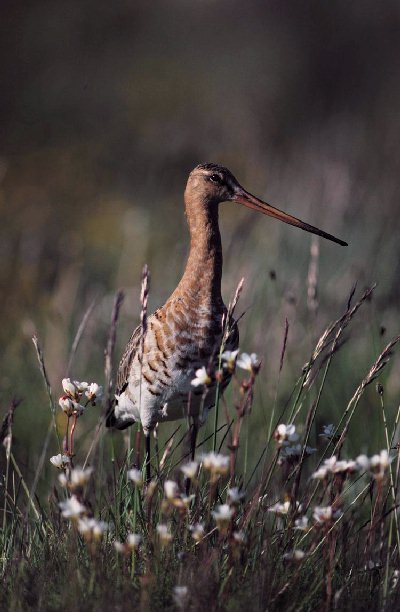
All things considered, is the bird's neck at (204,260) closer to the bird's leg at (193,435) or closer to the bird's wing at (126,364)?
the bird's wing at (126,364)

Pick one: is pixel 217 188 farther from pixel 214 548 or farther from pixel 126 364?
pixel 214 548

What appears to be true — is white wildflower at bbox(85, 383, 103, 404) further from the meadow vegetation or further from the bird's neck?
the bird's neck

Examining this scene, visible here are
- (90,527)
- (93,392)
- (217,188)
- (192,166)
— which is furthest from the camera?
(192,166)

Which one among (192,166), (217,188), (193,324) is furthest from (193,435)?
(192,166)

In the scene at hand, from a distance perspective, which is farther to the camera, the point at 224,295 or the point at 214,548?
the point at 224,295

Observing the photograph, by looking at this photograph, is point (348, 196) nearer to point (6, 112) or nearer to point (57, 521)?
point (57, 521)

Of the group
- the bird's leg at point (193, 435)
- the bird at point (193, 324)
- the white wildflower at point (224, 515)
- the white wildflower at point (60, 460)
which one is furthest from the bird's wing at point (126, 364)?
the white wildflower at point (224, 515)

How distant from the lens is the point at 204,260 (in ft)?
12.5

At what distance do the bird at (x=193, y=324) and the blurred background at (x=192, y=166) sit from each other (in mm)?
436

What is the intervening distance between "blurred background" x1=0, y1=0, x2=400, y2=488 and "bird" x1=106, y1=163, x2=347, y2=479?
1.43 feet

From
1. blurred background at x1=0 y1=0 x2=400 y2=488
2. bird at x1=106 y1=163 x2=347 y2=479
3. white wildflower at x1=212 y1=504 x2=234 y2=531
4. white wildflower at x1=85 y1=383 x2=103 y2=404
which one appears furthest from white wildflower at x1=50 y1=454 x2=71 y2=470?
blurred background at x1=0 y1=0 x2=400 y2=488

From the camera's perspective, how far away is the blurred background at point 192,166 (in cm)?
562

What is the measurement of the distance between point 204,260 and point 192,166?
7.90 m

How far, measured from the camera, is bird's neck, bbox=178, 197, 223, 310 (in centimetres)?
376
